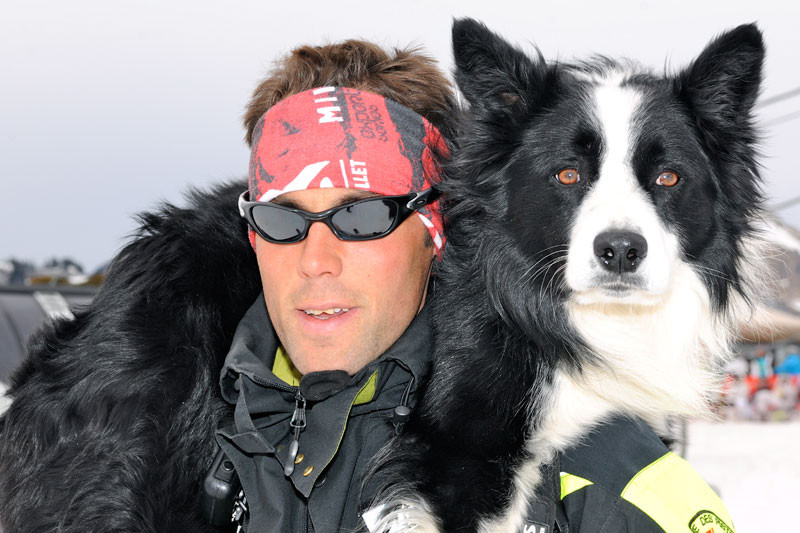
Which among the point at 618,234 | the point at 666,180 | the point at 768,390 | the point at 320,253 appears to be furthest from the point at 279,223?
the point at 768,390

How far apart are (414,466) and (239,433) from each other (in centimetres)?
45

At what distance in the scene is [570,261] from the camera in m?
2.04

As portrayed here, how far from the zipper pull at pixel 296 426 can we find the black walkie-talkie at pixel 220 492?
14 centimetres

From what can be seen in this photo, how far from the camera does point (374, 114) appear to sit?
2.24 metres

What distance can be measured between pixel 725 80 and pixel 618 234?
2.11 ft

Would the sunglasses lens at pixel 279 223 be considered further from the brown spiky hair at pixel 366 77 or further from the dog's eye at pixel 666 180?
the dog's eye at pixel 666 180

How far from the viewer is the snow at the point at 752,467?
5.92 m

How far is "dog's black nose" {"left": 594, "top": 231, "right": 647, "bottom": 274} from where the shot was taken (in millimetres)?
1942

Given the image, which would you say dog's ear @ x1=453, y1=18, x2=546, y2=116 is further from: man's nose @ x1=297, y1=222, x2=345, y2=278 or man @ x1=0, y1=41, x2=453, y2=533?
man's nose @ x1=297, y1=222, x2=345, y2=278

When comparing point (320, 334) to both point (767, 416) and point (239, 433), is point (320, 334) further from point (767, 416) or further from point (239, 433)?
point (767, 416)

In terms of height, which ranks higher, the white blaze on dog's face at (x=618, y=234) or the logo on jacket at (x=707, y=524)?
the white blaze on dog's face at (x=618, y=234)

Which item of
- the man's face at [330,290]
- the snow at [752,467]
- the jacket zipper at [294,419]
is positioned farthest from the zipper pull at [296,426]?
the snow at [752,467]

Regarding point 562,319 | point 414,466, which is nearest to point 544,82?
point 562,319

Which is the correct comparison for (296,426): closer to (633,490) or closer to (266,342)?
(266,342)
